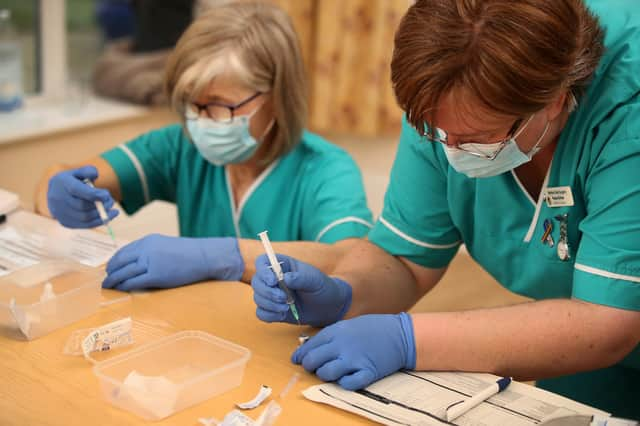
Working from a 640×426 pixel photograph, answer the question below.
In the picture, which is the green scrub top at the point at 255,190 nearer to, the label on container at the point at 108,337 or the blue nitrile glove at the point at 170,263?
the blue nitrile glove at the point at 170,263

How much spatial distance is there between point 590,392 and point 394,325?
658mm

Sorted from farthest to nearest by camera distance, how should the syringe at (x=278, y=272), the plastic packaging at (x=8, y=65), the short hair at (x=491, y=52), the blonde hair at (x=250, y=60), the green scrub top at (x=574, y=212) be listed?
the plastic packaging at (x=8, y=65), the blonde hair at (x=250, y=60), the syringe at (x=278, y=272), the green scrub top at (x=574, y=212), the short hair at (x=491, y=52)

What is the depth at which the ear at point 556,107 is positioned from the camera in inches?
47.5

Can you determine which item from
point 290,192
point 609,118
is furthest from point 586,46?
point 290,192

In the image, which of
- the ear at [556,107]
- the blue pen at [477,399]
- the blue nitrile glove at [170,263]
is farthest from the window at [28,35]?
the blue pen at [477,399]

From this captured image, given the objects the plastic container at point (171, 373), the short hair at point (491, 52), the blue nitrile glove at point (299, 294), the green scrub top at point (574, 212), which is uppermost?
the short hair at point (491, 52)

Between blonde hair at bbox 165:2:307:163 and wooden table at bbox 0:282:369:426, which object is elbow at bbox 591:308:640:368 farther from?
blonde hair at bbox 165:2:307:163

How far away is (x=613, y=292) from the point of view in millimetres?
1185

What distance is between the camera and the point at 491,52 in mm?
1079

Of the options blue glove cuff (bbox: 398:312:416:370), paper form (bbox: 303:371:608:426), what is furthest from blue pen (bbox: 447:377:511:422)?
blue glove cuff (bbox: 398:312:416:370)

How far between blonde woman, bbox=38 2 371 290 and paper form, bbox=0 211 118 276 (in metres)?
0.04

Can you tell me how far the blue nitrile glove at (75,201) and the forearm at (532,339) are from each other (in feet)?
2.59

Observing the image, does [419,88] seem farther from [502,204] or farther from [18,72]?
[18,72]

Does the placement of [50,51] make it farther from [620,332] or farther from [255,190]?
[620,332]
